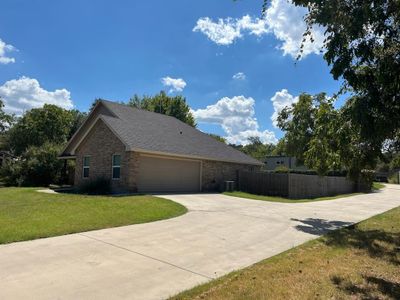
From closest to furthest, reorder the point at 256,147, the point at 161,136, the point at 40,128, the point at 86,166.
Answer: the point at 161,136 < the point at 86,166 < the point at 40,128 < the point at 256,147

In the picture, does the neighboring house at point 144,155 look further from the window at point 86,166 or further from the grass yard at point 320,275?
the grass yard at point 320,275

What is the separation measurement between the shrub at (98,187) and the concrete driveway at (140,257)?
31.0 feet

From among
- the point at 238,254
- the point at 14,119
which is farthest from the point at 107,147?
the point at 14,119

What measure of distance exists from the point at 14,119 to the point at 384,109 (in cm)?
5277

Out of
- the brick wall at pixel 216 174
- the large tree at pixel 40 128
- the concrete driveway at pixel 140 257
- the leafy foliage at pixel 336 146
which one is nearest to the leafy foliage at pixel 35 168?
the brick wall at pixel 216 174

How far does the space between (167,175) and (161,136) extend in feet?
8.82

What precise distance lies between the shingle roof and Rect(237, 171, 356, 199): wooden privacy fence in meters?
1.93

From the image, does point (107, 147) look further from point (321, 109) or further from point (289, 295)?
point (289, 295)

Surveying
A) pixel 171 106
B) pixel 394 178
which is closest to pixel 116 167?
pixel 171 106

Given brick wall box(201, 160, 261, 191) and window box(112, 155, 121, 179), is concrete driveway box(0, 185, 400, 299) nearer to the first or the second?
window box(112, 155, 121, 179)

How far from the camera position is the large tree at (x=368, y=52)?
5.93 metres

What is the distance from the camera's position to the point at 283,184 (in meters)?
23.8

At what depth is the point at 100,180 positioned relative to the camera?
20.9m

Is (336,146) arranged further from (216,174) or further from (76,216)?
(216,174)
